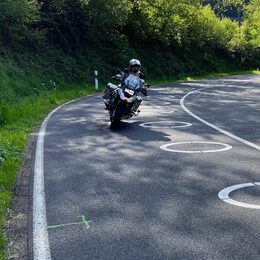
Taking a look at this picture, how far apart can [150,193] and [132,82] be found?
644 centimetres

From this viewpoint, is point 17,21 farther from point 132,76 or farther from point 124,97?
point 124,97

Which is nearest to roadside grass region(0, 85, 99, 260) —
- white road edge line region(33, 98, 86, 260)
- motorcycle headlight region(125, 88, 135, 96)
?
white road edge line region(33, 98, 86, 260)

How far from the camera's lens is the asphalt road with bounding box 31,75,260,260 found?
4.10 m

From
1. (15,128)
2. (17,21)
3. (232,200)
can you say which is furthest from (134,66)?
(17,21)

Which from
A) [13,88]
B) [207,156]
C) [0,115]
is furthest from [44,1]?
[207,156]

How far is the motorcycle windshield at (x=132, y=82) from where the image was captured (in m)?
11.7

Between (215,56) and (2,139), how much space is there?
40.7 meters

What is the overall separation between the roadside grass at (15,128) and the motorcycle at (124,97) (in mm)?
2145

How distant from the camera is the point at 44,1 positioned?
2802 centimetres

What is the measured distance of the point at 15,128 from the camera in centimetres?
1157

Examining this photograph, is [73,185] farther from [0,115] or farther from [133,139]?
[0,115]

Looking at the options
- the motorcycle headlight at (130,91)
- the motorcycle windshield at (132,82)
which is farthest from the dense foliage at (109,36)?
the motorcycle headlight at (130,91)

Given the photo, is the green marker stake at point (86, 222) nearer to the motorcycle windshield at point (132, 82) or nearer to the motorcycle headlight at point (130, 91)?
the motorcycle headlight at point (130, 91)

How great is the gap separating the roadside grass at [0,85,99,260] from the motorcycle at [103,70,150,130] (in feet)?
7.04
